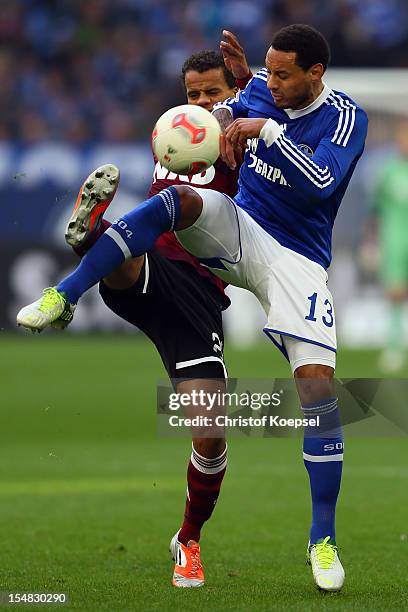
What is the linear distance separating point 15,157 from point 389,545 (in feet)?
41.5

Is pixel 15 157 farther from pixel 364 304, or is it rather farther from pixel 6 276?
pixel 364 304

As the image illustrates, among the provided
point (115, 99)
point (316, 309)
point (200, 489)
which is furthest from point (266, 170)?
point (115, 99)

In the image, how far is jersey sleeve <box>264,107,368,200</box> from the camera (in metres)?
4.84

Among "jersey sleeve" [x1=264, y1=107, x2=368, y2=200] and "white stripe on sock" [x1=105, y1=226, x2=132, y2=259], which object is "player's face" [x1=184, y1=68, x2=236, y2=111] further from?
"white stripe on sock" [x1=105, y1=226, x2=132, y2=259]

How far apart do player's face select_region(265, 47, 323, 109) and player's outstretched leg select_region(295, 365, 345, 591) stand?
3.82 ft

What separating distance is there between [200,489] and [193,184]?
4.75 feet

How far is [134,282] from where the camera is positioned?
17.5 ft

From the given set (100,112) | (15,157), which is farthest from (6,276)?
(100,112)

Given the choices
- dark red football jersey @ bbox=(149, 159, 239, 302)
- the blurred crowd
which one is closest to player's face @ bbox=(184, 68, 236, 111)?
dark red football jersey @ bbox=(149, 159, 239, 302)

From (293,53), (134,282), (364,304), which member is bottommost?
(364,304)

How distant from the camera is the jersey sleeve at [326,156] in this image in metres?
4.84

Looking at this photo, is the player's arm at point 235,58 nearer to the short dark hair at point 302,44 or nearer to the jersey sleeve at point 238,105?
the jersey sleeve at point 238,105

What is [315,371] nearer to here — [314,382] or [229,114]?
[314,382]

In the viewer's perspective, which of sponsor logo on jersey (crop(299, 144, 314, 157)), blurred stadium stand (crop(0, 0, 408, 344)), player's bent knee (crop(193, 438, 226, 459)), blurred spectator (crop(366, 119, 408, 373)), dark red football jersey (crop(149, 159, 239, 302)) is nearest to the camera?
sponsor logo on jersey (crop(299, 144, 314, 157))
